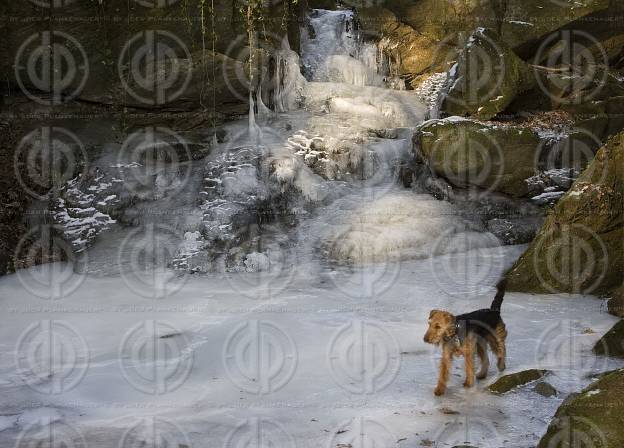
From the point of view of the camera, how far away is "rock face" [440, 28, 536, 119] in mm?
12180

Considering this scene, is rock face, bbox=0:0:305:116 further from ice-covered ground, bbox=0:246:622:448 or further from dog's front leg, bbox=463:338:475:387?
dog's front leg, bbox=463:338:475:387

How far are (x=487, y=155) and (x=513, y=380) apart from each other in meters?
6.42

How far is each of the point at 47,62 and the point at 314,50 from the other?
292 inches

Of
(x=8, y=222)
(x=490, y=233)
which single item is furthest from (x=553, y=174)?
(x=8, y=222)

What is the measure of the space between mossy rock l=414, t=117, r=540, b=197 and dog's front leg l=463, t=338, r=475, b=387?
6314 millimetres

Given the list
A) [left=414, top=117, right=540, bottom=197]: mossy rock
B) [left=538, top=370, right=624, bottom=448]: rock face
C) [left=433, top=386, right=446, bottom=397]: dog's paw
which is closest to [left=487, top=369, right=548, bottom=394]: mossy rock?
[left=433, top=386, right=446, bottom=397]: dog's paw

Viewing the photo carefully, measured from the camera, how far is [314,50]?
1639 cm

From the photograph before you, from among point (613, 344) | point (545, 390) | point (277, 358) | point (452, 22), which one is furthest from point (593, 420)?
point (452, 22)

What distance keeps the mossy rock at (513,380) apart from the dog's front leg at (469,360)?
0.18 m

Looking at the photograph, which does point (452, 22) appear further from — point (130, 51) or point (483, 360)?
point (483, 360)

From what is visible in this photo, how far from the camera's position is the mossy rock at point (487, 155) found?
10.6 m

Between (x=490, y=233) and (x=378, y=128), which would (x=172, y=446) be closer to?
(x=490, y=233)

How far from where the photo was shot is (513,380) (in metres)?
4.95

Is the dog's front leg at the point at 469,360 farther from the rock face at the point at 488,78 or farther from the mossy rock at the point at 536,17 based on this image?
the mossy rock at the point at 536,17
